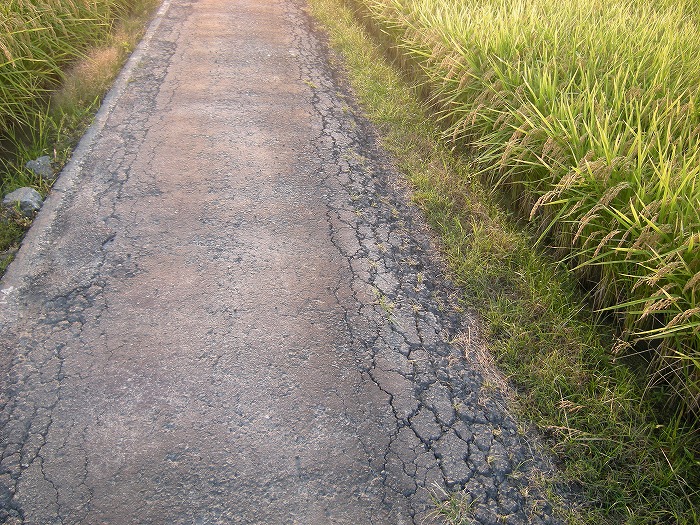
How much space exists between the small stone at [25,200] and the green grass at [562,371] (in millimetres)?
2577

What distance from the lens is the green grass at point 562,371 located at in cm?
213

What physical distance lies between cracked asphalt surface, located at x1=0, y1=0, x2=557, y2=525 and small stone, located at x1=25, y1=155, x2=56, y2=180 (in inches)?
5.5

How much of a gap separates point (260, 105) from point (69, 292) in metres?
2.68

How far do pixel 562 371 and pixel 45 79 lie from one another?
4681 millimetres

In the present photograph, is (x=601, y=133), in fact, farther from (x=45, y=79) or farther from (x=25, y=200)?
(x=45, y=79)

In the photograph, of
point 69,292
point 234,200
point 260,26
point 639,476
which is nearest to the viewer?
point 639,476

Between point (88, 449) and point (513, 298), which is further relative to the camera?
point (513, 298)

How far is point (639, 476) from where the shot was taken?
2176 mm

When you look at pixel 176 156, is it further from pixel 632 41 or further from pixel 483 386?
pixel 632 41

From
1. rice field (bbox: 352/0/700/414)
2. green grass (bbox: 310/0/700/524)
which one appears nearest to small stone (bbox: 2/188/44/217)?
green grass (bbox: 310/0/700/524)

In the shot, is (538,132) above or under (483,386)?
above

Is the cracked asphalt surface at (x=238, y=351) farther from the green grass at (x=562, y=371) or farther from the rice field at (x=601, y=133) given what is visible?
the rice field at (x=601, y=133)

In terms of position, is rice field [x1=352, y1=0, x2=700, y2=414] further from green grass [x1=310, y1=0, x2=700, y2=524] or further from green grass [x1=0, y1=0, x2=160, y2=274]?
green grass [x1=0, y1=0, x2=160, y2=274]

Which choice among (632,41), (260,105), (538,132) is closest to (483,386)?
(538,132)
